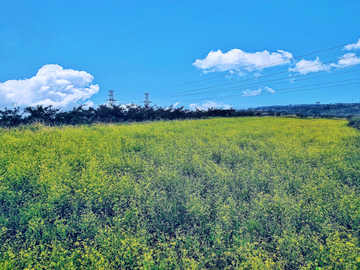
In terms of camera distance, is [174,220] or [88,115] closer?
[174,220]

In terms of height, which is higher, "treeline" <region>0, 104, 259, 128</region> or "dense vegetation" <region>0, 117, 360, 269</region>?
"treeline" <region>0, 104, 259, 128</region>

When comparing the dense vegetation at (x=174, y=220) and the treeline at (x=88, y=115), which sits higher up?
the treeline at (x=88, y=115)

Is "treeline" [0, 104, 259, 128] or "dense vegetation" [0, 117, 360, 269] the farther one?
"treeline" [0, 104, 259, 128]

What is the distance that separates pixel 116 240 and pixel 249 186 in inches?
148

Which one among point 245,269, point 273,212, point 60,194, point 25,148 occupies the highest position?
point 25,148

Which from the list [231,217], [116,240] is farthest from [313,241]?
[116,240]

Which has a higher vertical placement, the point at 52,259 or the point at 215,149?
the point at 215,149

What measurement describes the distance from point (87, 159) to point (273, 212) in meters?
6.26

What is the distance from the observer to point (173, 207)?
4.40m

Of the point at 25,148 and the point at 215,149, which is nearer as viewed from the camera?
the point at 25,148

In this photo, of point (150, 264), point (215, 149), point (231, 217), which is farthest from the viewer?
point (215, 149)

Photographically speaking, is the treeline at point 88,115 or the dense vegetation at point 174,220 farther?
the treeline at point 88,115

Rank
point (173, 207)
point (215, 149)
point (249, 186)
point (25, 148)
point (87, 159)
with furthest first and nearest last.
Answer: point (215, 149), point (25, 148), point (87, 159), point (249, 186), point (173, 207)

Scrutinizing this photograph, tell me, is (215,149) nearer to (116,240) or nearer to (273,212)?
(273,212)
